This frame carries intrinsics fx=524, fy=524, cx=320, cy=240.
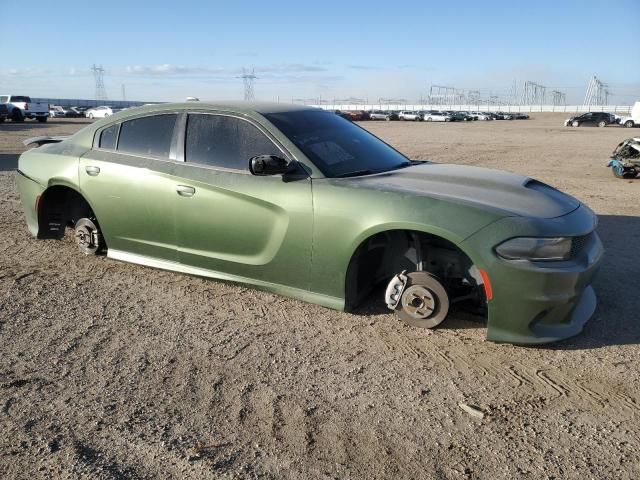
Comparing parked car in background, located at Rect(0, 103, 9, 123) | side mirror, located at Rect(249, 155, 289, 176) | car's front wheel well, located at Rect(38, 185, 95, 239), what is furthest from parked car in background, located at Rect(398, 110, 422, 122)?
side mirror, located at Rect(249, 155, 289, 176)

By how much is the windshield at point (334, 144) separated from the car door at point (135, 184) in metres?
0.97

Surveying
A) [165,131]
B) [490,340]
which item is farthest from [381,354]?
[165,131]

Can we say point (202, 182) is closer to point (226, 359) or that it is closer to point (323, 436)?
point (226, 359)

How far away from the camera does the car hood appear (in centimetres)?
329

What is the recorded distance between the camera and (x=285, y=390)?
2.86 meters

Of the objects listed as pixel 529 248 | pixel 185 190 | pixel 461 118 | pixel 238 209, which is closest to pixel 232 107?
pixel 185 190

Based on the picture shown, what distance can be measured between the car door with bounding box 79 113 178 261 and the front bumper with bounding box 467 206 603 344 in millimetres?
2427

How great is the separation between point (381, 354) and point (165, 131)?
2.53 meters

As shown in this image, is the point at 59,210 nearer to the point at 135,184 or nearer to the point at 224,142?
the point at 135,184

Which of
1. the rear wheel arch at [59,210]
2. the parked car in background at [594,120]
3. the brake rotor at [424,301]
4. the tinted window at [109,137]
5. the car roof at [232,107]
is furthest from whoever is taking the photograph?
the parked car in background at [594,120]

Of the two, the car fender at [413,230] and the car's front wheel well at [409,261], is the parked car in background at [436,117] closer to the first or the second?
the car's front wheel well at [409,261]

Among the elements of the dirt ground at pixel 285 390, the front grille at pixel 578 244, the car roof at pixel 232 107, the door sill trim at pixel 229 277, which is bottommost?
the dirt ground at pixel 285 390

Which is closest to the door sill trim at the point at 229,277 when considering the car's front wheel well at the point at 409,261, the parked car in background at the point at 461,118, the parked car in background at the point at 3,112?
the car's front wheel well at the point at 409,261

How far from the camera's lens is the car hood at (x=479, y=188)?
3.29 m
